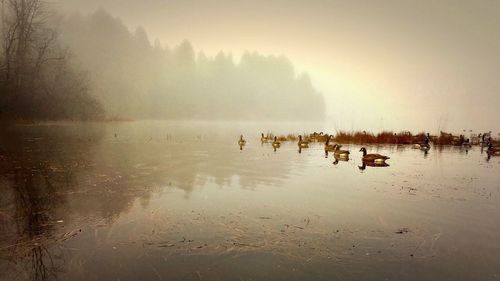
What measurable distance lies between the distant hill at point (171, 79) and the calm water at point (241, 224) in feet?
219

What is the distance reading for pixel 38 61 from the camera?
50531mm

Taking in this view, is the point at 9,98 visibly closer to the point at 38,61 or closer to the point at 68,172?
the point at 38,61

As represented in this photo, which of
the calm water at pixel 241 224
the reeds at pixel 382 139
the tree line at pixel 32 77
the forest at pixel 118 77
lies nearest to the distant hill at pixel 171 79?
the forest at pixel 118 77

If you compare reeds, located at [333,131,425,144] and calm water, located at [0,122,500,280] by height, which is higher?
reeds, located at [333,131,425,144]

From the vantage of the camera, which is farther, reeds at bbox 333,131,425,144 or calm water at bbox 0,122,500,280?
reeds at bbox 333,131,425,144

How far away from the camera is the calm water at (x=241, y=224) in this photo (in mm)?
6844

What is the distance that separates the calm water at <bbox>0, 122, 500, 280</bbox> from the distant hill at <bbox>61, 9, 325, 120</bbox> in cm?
6670

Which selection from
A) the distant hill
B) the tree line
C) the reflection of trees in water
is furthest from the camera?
the distant hill

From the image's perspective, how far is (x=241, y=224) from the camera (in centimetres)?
952

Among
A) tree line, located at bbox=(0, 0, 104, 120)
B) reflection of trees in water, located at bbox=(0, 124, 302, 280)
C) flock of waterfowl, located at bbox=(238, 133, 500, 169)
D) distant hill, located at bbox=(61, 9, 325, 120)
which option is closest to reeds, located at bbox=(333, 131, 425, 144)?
flock of waterfowl, located at bbox=(238, 133, 500, 169)

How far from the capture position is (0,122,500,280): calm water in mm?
6844

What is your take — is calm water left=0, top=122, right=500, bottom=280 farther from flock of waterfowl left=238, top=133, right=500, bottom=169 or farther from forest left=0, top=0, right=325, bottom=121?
forest left=0, top=0, right=325, bottom=121

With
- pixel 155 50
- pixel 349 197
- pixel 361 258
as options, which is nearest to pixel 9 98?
pixel 349 197

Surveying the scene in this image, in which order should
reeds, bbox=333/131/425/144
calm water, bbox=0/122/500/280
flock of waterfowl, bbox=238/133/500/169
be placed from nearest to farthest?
calm water, bbox=0/122/500/280, flock of waterfowl, bbox=238/133/500/169, reeds, bbox=333/131/425/144
